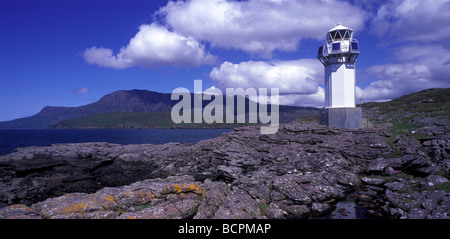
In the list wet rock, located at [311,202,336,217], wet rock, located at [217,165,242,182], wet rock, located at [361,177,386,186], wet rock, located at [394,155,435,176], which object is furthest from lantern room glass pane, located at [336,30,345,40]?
wet rock, located at [311,202,336,217]

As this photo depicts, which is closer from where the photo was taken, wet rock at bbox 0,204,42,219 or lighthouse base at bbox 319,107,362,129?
wet rock at bbox 0,204,42,219

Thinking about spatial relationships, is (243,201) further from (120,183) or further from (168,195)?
(120,183)

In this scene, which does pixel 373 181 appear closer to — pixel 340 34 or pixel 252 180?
pixel 252 180

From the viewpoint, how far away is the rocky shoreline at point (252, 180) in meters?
13.1

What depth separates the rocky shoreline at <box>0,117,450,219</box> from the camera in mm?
13094

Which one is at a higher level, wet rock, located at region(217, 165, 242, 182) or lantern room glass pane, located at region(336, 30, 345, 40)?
lantern room glass pane, located at region(336, 30, 345, 40)

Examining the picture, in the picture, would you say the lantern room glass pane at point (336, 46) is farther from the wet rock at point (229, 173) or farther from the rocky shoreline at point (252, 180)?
the wet rock at point (229, 173)

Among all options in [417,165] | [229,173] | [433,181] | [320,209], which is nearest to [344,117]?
[417,165]

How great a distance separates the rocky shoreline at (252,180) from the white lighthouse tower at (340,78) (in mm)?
5064

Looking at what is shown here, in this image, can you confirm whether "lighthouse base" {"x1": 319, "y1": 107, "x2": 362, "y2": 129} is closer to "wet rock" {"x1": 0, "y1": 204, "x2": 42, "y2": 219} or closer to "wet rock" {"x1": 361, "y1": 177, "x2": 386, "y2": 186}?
"wet rock" {"x1": 361, "y1": 177, "x2": 386, "y2": 186}

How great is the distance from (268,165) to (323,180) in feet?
21.5

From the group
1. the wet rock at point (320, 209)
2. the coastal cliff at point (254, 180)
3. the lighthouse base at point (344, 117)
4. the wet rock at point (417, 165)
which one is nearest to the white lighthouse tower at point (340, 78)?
the lighthouse base at point (344, 117)

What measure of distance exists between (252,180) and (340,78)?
26.0 metres
